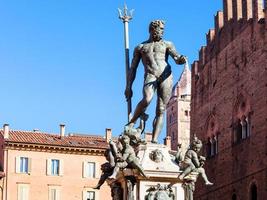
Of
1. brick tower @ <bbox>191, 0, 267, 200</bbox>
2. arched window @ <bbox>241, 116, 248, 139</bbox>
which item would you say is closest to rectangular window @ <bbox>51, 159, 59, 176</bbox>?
brick tower @ <bbox>191, 0, 267, 200</bbox>

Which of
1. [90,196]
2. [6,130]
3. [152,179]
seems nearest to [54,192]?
[90,196]

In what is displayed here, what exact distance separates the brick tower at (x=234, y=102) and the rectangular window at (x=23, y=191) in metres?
12.2

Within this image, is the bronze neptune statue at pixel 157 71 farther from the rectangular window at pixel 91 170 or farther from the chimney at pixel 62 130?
the chimney at pixel 62 130

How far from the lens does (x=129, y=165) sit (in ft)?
34.7

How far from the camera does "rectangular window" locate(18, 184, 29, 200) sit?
5200 cm

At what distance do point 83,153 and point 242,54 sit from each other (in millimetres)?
15639

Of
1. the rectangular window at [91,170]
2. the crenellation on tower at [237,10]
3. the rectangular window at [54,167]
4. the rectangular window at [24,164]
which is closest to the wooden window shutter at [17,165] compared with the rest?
the rectangular window at [24,164]

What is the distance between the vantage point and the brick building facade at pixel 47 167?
5219 centimetres

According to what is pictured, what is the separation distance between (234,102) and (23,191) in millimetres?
16965

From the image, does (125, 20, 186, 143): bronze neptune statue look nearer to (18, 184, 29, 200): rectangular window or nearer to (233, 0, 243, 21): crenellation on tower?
(233, 0, 243, 21): crenellation on tower

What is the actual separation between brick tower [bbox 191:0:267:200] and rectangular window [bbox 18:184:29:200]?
12213 millimetres

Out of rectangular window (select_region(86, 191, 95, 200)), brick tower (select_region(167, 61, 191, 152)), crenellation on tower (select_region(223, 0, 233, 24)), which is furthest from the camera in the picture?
brick tower (select_region(167, 61, 191, 152))

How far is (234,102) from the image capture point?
1758 inches

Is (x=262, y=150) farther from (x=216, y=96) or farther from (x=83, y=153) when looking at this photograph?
(x=83, y=153)
